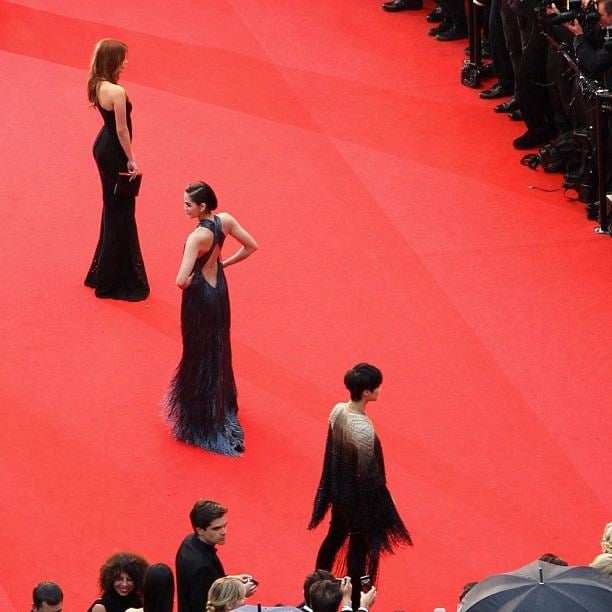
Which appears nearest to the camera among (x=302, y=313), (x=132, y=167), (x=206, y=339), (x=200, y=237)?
(x=200, y=237)

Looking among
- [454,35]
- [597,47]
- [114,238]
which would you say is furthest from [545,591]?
[454,35]

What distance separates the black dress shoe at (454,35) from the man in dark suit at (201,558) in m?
9.13

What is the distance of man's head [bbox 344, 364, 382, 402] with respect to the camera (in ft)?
23.7

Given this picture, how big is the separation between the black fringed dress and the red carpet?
0.44 meters

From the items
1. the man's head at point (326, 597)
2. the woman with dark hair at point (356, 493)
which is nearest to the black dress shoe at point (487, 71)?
the woman with dark hair at point (356, 493)

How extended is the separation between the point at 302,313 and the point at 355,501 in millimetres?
3226

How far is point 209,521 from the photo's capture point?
695 cm

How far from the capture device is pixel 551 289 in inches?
425

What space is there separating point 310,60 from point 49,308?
5174 millimetres

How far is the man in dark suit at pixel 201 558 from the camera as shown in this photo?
6949 millimetres

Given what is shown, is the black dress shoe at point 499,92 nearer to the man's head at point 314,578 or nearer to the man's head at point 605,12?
the man's head at point 605,12

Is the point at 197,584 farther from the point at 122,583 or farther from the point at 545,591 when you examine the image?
the point at 545,591

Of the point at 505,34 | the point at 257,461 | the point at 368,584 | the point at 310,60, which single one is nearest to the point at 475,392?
the point at 257,461

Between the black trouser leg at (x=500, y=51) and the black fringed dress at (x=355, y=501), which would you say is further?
the black trouser leg at (x=500, y=51)
